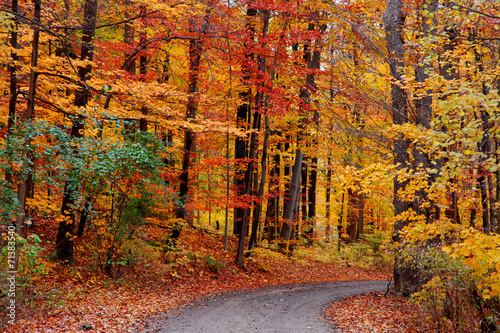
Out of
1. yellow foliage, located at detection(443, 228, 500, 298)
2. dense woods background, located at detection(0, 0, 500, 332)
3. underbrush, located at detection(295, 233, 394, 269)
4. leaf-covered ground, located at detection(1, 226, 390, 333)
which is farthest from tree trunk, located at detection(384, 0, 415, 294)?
underbrush, located at detection(295, 233, 394, 269)

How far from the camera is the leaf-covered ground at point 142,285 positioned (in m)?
6.84

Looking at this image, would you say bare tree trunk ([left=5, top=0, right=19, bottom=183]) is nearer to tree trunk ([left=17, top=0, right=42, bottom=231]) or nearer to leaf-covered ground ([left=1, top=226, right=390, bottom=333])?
tree trunk ([left=17, top=0, right=42, bottom=231])

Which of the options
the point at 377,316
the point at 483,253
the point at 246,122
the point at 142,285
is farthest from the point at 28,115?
the point at 246,122

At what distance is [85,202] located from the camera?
9.98 m

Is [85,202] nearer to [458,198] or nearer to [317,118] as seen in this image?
[458,198]

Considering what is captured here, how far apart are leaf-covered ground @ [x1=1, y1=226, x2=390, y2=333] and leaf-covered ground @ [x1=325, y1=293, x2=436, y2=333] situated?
13.4 ft

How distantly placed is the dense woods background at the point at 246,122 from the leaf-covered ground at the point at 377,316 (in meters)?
0.73

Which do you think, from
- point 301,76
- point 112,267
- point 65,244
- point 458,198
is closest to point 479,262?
point 458,198

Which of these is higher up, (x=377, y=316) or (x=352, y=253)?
(x=377, y=316)

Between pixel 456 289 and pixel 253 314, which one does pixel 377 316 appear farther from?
pixel 253 314

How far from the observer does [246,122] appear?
1592 cm

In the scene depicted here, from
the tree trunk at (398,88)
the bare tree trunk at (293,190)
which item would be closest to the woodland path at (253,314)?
the tree trunk at (398,88)

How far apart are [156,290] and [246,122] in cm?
861

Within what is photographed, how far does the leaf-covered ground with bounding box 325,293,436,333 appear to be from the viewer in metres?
7.25
